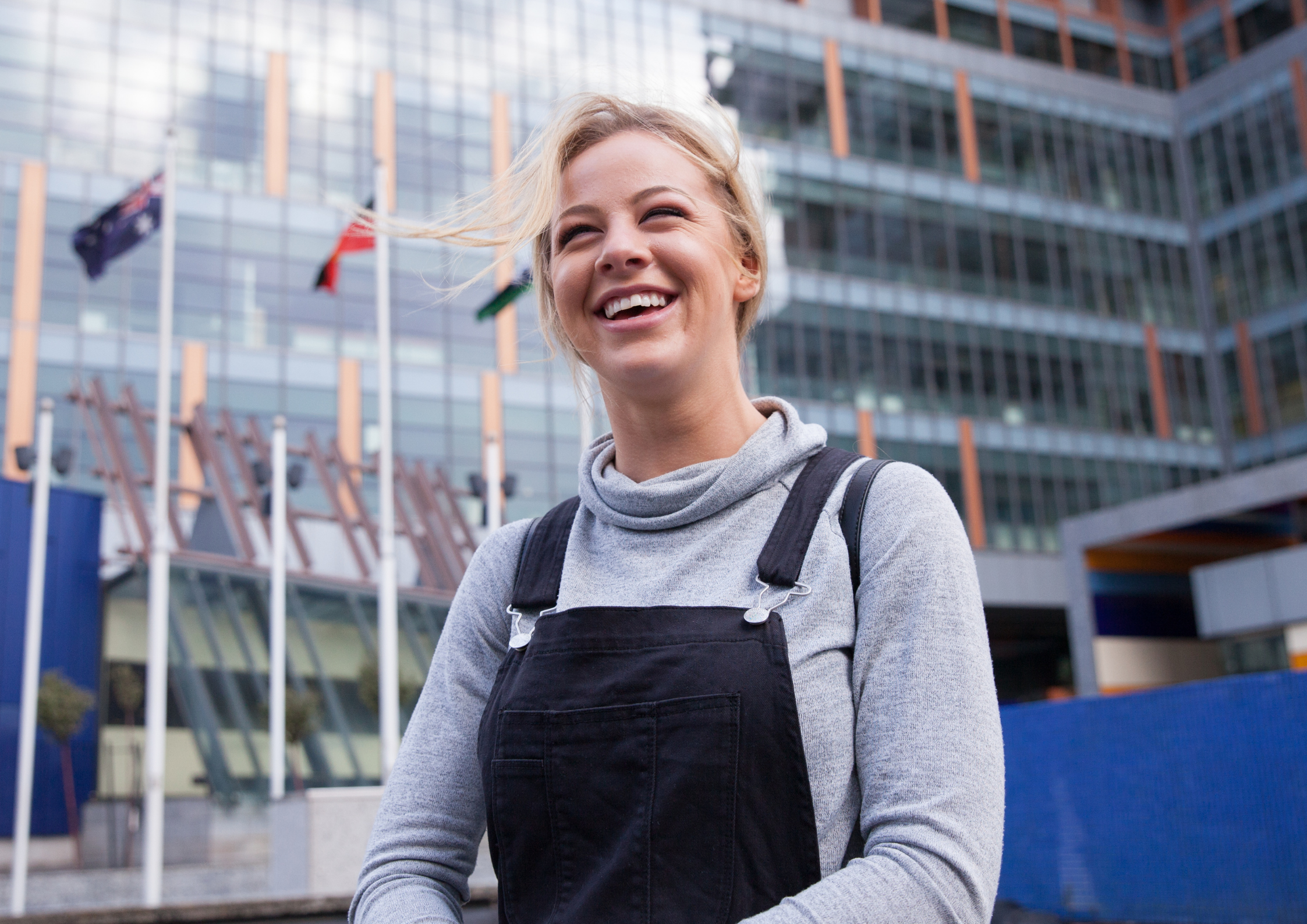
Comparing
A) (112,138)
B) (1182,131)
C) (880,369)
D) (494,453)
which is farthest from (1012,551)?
(112,138)

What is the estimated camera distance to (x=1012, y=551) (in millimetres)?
34531

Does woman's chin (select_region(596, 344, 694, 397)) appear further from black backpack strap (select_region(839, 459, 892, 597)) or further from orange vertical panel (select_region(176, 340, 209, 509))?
orange vertical panel (select_region(176, 340, 209, 509))

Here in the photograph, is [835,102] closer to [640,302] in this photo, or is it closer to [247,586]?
[247,586]

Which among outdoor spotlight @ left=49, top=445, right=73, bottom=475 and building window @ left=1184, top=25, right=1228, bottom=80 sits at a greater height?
building window @ left=1184, top=25, right=1228, bottom=80

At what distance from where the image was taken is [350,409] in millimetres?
30734

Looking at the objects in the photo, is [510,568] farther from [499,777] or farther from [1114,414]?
[1114,414]

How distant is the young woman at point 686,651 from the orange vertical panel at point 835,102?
36592 millimetres

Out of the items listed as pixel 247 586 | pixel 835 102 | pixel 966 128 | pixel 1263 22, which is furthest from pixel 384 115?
pixel 1263 22

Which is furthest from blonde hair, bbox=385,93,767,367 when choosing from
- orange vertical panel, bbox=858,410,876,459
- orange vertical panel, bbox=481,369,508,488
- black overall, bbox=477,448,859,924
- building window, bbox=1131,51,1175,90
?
building window, bbox=1131,51,1175,90

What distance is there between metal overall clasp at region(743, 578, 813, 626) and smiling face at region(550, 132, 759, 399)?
0.34 meters

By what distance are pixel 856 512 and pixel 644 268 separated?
44 cm

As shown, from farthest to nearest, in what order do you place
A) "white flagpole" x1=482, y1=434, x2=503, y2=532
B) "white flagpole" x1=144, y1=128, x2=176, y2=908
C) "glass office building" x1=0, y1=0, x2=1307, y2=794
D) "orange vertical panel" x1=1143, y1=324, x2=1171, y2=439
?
"orange vertical panel" x1=1143, y1=324, x2=1171, y2=439 < "glass office building" x1=0, y1=0, x2=1307, y2=794 < "white flagpole" x1=482, y1=434, x2=503, y2=532 < "white flagpole" x1=144, y1=128, x2=176, y2=908

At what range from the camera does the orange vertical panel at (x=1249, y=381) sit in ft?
125

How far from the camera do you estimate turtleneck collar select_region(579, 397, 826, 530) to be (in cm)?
159
